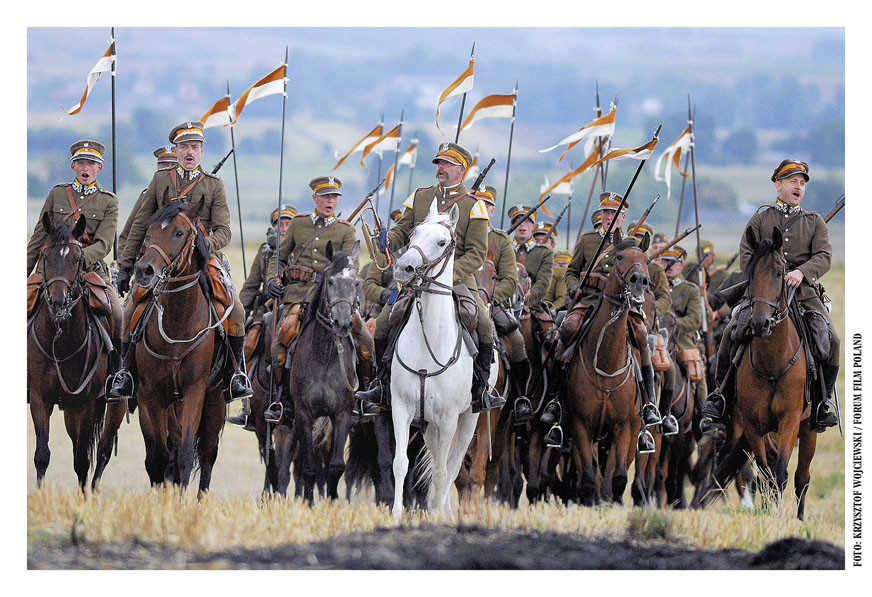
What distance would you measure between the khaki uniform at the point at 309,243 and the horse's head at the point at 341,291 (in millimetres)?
1234

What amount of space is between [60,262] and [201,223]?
1373mm

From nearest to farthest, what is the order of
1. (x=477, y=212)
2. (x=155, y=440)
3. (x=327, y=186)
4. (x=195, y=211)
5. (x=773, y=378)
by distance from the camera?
A: 1. (x=195, y=211)
2. (x=155, y=440)
3. (x=477, y=212)
4. (x=773, y=378)
5. (x=327, y=186)

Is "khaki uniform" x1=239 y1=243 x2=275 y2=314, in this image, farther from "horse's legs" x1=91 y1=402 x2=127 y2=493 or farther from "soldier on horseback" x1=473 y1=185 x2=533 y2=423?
"soldier on horseback" x1=473 y1=185 x2=533 y2=423

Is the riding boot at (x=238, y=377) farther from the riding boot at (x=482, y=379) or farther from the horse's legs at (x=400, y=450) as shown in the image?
the riding boot at (x=482, y=379)

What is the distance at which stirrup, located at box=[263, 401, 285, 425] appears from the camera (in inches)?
544

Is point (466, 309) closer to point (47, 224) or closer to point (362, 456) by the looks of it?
point (362, 456)

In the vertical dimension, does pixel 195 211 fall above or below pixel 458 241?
above

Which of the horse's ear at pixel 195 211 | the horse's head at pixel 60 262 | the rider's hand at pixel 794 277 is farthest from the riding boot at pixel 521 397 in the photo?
the horse's head at pixel 60 262

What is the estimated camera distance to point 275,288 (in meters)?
14.5

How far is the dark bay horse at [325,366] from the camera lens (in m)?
12.9

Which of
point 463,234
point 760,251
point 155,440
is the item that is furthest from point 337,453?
point 760,251

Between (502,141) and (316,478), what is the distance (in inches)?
872

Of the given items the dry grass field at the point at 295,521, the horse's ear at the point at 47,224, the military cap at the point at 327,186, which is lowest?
the dry grass field at the point at 295,521

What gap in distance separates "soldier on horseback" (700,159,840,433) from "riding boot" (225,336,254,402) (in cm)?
501
